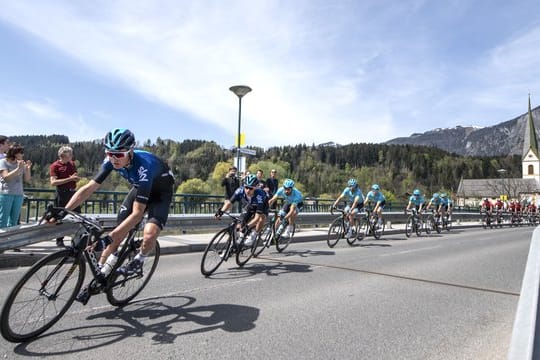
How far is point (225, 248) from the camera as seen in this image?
286 inches

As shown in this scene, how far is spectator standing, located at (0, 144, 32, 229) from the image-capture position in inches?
296

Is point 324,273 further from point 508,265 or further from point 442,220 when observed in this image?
point 442,220

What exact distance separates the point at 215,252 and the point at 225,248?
222 millimetres

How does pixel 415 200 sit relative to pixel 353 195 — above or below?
below

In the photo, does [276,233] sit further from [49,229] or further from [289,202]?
[49,229]

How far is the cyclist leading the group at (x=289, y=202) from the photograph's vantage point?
416 inches

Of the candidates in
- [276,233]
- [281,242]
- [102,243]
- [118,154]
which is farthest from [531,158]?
[102,243]

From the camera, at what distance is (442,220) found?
842 inches

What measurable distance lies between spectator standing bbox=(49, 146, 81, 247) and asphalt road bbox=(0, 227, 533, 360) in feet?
5.98

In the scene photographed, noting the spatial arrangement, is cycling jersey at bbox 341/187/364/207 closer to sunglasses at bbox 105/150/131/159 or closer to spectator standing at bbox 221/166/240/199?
spectator standing at bbox 221/166/240/199

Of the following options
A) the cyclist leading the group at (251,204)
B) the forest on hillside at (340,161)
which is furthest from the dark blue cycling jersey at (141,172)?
the forest on hillside at (340,161)

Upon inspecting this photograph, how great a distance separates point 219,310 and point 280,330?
3.15ft

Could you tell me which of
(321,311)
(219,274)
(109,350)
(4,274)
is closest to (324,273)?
(219,274)

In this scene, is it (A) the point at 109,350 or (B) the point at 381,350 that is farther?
(B) the point at 381,350
